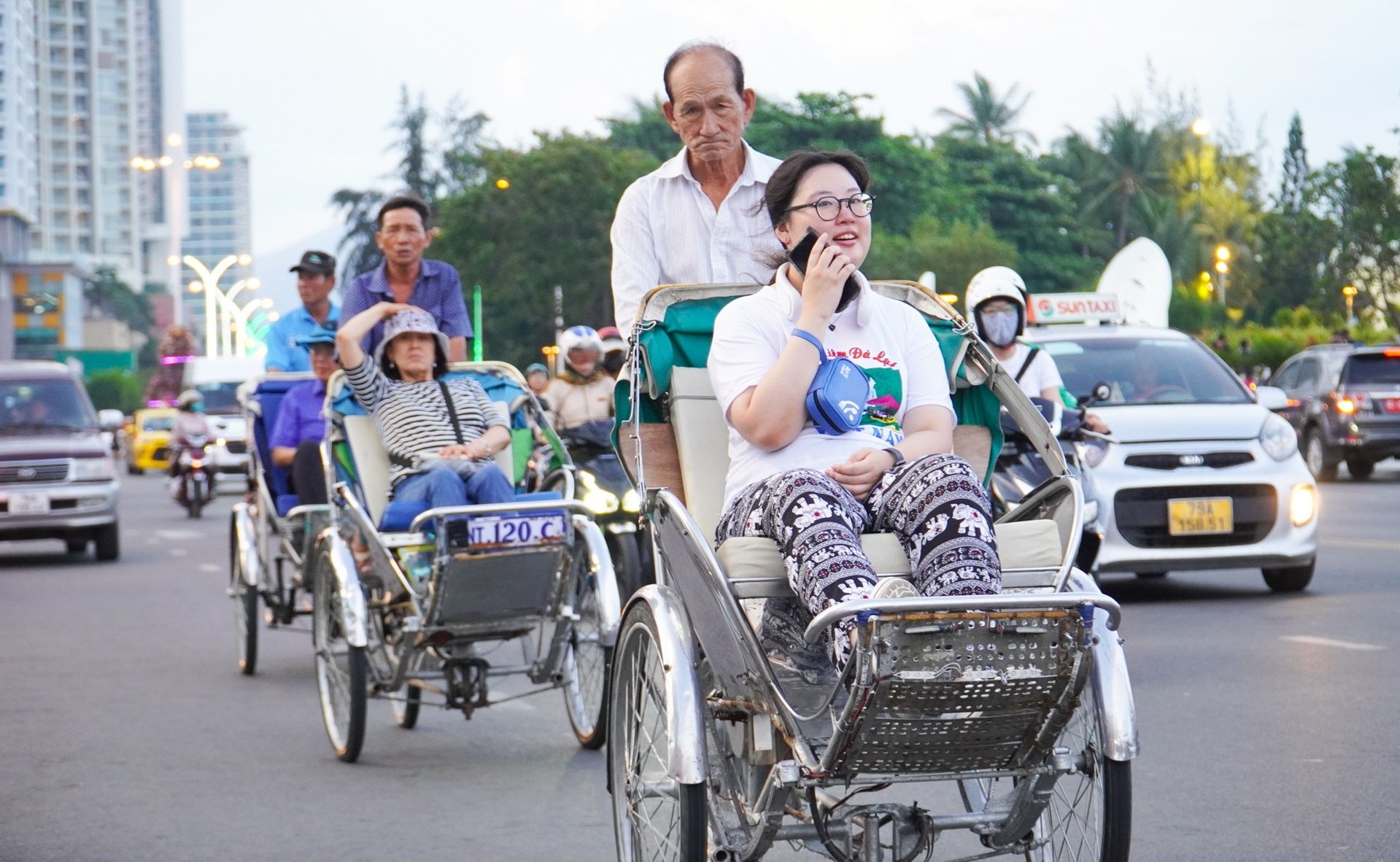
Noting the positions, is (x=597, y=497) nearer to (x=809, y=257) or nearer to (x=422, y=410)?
(x=422, y=410)

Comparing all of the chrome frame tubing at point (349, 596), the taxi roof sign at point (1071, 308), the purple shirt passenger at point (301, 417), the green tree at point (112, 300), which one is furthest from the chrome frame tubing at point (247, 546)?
the green tree at point (112, 300)

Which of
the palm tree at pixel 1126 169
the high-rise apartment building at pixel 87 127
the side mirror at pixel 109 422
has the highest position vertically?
the high-rise apartment building at pixel 87 127

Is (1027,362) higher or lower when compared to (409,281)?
lower

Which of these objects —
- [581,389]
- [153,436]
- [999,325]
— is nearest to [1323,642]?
[999,325]

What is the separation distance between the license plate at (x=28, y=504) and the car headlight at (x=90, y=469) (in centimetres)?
37

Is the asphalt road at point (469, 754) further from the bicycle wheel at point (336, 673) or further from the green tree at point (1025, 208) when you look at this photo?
the green tree at point (1025, 208)

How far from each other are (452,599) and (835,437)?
2.85m

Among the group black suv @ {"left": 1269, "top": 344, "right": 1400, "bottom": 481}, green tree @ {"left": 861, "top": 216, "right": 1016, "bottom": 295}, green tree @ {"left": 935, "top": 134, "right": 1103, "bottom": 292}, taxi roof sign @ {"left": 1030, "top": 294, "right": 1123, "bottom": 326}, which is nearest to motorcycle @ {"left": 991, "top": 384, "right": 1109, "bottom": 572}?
taxi roof sign @ {"left": 1030, "top": 294, "right": 1123, "bottom": 326}

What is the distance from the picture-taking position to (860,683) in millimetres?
3412

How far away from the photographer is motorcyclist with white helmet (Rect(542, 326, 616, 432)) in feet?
42.0

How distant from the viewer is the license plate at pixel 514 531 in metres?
6.72

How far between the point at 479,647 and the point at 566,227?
49228mm

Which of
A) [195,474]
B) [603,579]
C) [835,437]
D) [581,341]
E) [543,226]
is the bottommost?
[195,474]

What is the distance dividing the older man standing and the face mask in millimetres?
3787
